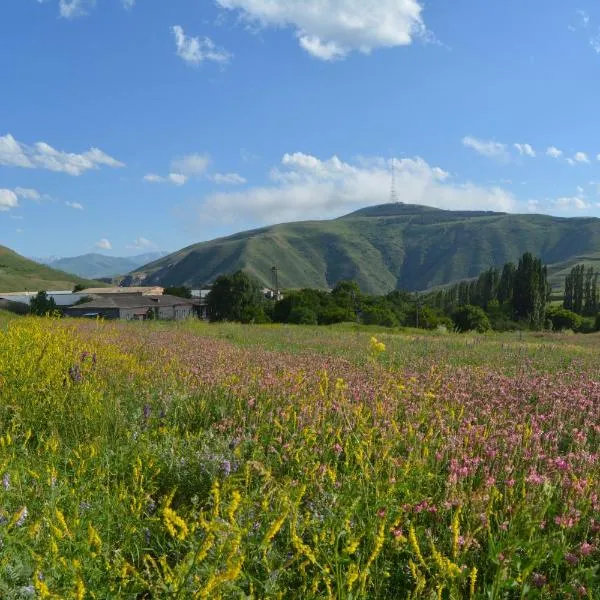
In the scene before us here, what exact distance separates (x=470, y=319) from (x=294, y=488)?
5904 cm

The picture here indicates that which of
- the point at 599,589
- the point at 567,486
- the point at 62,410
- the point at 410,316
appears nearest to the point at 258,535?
the point at 599,589

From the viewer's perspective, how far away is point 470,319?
2318 inches

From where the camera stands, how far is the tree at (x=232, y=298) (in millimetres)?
62375

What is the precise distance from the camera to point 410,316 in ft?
217

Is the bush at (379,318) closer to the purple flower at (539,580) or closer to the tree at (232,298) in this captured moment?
the tree at (232,298)

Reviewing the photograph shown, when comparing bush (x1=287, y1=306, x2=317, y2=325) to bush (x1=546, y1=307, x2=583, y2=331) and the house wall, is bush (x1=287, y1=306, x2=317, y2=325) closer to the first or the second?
the house wall

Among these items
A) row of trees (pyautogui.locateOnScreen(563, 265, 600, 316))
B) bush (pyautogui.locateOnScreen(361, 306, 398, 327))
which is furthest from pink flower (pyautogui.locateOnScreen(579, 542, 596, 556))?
row of trees (pyautogui.locateOnScreen(563, 265, 600, 316))

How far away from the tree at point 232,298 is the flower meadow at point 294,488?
55.4 metres

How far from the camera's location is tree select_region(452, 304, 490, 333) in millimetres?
57075

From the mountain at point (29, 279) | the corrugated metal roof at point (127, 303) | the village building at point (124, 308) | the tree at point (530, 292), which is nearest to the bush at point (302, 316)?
the village building at point (124, 308)

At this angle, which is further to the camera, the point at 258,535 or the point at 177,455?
the point at 177,455

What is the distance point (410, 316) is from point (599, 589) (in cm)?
6527

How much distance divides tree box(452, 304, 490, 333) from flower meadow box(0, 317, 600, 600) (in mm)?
53991

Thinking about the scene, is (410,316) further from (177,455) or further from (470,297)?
(177,455)
